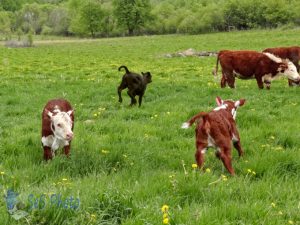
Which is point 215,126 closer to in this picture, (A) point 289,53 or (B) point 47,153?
(B) point 47,153

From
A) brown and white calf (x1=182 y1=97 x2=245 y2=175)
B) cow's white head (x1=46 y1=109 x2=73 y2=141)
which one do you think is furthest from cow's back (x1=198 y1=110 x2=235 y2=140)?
cow's white head (x1=46 y1=109 x2=73 y2=141)

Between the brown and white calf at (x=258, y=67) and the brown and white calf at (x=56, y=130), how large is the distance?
9.15 metres

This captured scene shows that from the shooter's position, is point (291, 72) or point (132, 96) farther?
point (291, 72)

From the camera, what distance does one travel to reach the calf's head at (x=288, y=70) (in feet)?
50.8

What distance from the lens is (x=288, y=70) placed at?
15547 millimetres

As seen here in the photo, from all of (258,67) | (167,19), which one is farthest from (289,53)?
(167,19)

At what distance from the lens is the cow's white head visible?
284 inches

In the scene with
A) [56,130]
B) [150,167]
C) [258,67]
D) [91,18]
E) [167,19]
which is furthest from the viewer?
[167,19]

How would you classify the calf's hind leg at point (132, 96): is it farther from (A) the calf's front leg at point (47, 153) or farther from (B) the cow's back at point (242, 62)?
(A) the calf's front leg at point (47, 153)

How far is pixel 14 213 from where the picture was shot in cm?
408

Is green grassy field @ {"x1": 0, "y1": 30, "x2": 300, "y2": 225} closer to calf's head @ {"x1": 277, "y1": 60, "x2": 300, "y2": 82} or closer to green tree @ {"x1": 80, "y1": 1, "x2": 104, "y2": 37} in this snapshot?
calf's head @ {"x1": 277, "y1": 60, "x2": 300, "y2": 82}

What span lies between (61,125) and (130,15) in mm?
102703
